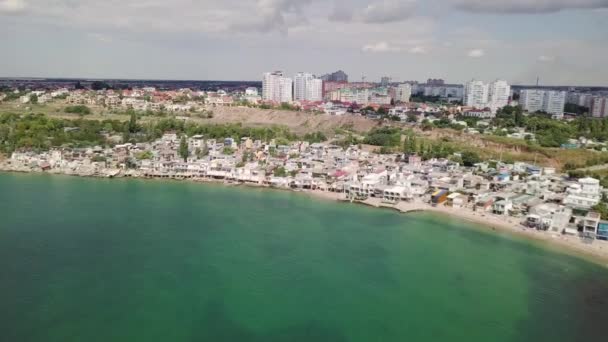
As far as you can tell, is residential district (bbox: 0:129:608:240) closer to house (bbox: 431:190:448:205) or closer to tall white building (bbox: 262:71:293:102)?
house (bbox: 431:190:448:205)

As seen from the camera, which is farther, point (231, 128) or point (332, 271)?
point (231, 128)

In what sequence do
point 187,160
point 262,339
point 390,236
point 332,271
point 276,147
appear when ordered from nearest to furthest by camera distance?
1. point 262,339
2. point 332,271
3. point 390,236
4. point 187,160
5. point 276,147

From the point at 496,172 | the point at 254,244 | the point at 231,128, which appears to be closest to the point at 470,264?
the point at 254,244

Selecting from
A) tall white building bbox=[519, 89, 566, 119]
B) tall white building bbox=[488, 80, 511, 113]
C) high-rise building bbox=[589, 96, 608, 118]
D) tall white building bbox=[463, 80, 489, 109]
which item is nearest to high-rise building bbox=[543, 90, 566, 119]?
tall white building bbox=[519, 89, 566, 119]

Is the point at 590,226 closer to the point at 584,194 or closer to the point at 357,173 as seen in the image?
the point at 584,194

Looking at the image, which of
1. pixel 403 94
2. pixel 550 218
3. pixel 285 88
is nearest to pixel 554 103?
pixel 403 94

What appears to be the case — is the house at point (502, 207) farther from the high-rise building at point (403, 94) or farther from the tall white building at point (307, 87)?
the tall white building at point (307, 87)

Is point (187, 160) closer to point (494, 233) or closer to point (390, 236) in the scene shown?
point (390, 236)
